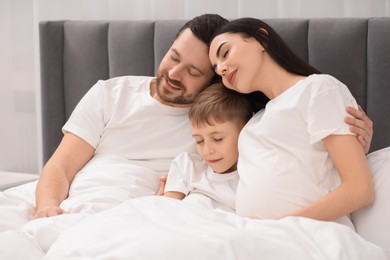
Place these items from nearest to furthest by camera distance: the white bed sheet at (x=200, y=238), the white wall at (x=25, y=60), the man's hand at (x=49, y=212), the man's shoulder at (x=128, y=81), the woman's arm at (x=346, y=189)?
1. the white bed sheet at (x=200, y=238)
2. the woman's arm at (x=346, y=189)
3. the man's hand at (x=49, y=212)
4. the man's shoulder at (x=128, y=81)
5. the white wall at (x=25, y=60)

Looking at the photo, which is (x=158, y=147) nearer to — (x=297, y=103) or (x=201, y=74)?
(x=201, y=74)

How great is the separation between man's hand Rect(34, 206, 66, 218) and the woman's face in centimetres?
59

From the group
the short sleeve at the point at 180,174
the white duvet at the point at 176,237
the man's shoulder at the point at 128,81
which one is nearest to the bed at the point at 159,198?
the white duvet at the point at 176,237

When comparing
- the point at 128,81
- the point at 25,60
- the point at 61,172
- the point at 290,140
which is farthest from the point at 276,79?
the point at 25,60

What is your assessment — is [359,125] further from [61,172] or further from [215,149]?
[61,172]

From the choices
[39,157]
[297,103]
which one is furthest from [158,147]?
[39,157]

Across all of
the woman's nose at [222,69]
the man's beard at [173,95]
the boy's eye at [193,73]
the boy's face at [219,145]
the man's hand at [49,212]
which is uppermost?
the woman's nose at [222,69]

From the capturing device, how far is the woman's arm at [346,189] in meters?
1.59

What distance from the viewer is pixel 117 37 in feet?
8.30

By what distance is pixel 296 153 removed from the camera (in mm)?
1681

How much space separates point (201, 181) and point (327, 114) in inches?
17.4

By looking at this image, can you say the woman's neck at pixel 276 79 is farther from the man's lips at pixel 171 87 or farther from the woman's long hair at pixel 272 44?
the man's lips at pixel 171 87

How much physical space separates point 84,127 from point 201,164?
16.8 inches

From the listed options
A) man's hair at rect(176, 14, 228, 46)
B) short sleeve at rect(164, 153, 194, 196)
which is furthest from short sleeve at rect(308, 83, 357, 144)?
man's hair at rect(176, 14, 228, 46)
